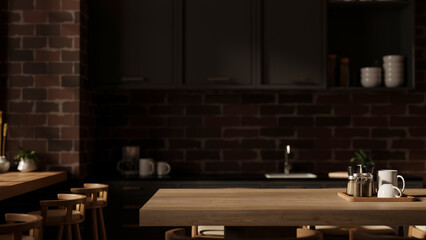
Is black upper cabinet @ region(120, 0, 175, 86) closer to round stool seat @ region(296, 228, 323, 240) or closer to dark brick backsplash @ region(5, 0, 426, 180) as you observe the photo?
dark brick backsplash @ region(5, 0, 426, 180)

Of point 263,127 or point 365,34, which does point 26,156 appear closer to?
point 263,127

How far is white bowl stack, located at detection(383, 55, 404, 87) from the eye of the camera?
4.50m

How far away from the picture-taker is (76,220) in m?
3.38

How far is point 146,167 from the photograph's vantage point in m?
4.54

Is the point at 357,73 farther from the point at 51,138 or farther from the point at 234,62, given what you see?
the point at 51,138

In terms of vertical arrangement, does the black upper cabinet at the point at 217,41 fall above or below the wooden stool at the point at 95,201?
above

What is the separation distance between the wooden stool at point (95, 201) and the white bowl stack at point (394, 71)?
2514 mm

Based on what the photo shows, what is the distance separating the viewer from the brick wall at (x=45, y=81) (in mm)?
4320

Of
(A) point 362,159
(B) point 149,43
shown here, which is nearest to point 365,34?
(A) point 362,159

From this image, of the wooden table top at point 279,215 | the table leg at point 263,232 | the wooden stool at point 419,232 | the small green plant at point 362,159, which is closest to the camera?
the wooden table top at point 279,215

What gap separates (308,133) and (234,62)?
39.5 inches

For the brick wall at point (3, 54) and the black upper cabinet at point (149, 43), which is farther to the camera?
the black upper cabinet at point (149, 43)

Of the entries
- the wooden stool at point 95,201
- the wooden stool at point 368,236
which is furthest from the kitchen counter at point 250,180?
the wooden stool at point 368,236

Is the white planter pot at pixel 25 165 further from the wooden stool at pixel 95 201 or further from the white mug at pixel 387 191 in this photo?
the white mug at pixel 387 191
